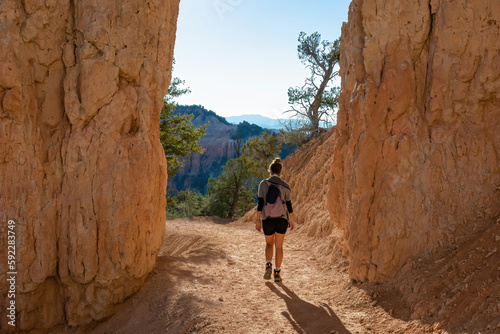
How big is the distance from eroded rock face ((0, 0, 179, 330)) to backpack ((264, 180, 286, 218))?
77.5 inches

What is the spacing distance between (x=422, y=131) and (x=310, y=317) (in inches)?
111

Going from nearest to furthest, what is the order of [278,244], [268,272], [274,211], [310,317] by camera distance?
[310,317] < [274,211] < [278,244] < [268,272]

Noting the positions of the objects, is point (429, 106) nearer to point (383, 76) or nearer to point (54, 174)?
point (383, 76)

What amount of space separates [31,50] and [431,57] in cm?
566

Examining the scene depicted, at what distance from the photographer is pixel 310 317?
4113 mm

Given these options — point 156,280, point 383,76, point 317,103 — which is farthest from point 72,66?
point 317,103

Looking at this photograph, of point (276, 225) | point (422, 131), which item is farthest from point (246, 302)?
point (422, 131)

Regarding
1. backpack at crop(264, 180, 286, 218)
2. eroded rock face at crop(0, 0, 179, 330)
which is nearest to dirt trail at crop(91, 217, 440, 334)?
eroded rock face at crop(0, 0, 179, 330)

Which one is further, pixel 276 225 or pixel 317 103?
pixel 317 103

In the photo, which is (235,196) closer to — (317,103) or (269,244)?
(317,103)

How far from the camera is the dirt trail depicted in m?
3.94

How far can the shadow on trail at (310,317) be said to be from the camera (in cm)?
381

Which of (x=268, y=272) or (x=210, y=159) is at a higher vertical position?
(x=210, y=159)

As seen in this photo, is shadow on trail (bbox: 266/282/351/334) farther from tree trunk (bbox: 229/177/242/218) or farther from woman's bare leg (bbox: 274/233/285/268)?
tree trunk (bbox: 229/177/242/218)
